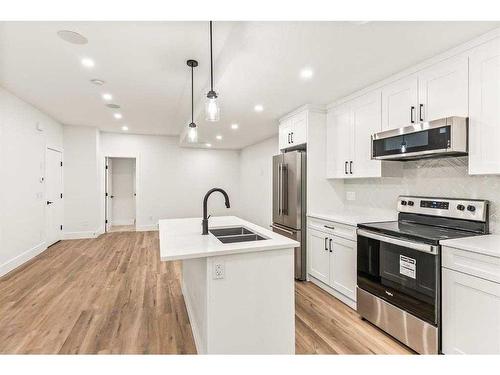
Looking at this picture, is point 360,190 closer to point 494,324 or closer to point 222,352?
point 494,324

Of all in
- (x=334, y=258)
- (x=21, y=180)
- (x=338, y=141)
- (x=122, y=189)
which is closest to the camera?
(x=334, y=258)

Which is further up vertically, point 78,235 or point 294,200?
point 294,200

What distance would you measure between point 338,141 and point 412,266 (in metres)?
1.87

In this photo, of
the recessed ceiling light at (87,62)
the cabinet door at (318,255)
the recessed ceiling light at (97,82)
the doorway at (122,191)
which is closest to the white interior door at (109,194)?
the doorway at (122,191)

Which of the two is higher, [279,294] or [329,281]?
[279,294]

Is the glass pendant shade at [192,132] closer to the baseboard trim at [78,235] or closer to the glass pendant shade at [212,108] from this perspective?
the glass pendant shade at [212,108]

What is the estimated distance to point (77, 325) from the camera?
2426 millimetres

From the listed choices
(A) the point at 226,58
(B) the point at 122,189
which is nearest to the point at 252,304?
(A) the point at 226,58

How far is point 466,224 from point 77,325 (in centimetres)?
353

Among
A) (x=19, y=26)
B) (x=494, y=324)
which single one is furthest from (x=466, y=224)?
(x=19, y=26)

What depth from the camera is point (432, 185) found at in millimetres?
2576

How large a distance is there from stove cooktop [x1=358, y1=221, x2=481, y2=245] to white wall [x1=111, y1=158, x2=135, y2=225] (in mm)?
7271

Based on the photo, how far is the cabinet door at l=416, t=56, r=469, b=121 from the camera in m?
2.08

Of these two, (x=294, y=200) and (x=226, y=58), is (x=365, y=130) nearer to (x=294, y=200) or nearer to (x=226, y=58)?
(x=294, y=200)
